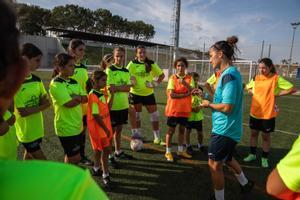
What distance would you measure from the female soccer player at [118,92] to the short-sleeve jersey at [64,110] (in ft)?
4.87

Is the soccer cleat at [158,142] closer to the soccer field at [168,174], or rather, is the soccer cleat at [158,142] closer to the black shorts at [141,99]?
the soccer field at [168,174]

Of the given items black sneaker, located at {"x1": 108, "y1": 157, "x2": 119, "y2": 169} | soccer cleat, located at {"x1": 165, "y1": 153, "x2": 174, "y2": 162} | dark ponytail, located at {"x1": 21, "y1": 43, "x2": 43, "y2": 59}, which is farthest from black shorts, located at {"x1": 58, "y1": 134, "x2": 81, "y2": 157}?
soccer cleat, located at {"x1": 165, "y1": 153, "x2": 174, "y2": 162}

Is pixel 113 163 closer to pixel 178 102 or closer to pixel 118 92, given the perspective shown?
pixel 118 92

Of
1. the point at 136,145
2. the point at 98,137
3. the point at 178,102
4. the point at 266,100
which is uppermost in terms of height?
the point at 266,100

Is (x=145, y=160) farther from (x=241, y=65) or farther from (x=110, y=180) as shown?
(x=241, y=65)

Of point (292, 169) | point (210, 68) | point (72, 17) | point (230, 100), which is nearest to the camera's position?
point (292, 169)

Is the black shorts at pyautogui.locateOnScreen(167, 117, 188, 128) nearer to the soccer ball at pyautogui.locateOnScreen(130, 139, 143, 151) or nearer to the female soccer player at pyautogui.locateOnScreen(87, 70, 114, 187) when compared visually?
the soccer ball at pyautogui.locateOnScreen(130, 139, 143, 151)

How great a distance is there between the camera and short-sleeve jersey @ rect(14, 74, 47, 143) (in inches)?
146

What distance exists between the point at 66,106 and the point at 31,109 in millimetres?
451

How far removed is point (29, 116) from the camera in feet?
12.3

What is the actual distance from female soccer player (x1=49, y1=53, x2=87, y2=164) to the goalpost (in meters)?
18.0

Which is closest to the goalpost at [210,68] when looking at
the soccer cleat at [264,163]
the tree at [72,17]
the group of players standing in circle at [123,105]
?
the group of players standing in circle at [123,105]

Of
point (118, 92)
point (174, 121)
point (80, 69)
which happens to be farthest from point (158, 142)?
point (80, 69)

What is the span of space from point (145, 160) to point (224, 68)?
281cm
